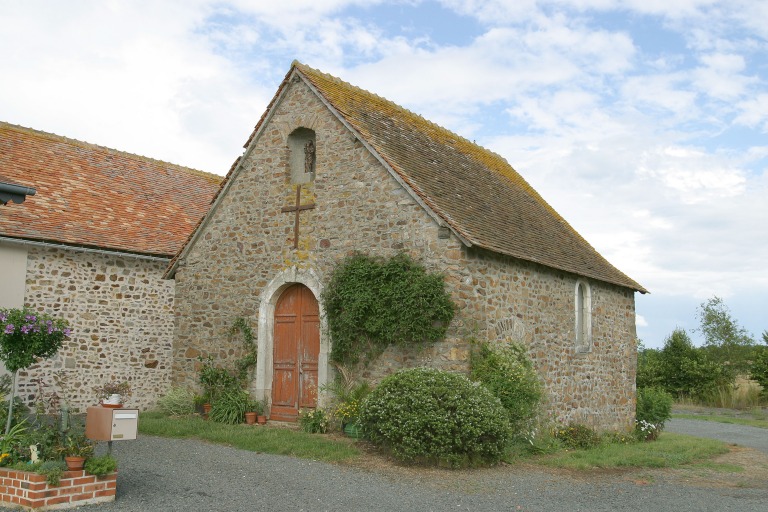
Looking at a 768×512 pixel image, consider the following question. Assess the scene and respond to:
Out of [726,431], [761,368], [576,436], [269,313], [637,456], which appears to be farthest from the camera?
[761,368]

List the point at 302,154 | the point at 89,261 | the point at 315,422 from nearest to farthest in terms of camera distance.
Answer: the point at 315,422, the point at 302,154, the point at 89,261

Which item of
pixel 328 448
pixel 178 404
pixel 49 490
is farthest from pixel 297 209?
pixel 49 490

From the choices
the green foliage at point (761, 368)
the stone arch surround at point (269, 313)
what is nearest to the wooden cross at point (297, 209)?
the stone arch surround at point (269, 313)

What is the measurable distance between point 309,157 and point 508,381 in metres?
6.18

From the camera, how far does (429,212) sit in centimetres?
1190

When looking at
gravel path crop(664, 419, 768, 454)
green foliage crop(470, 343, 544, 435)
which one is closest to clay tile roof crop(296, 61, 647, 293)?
green foliage crop(470, 343, 544, 435)

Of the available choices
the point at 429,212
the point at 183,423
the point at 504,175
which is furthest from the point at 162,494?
the point at 504,175

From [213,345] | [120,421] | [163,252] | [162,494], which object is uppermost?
[163,252]

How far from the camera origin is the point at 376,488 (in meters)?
8.48

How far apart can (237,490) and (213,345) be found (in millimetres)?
7069

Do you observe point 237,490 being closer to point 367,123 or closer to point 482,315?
point 482,315

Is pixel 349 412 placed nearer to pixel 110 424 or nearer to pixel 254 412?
pixel 254 412

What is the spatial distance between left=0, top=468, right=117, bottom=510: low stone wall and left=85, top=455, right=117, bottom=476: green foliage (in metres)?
0.05

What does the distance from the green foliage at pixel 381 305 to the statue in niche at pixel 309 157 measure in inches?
95.3
